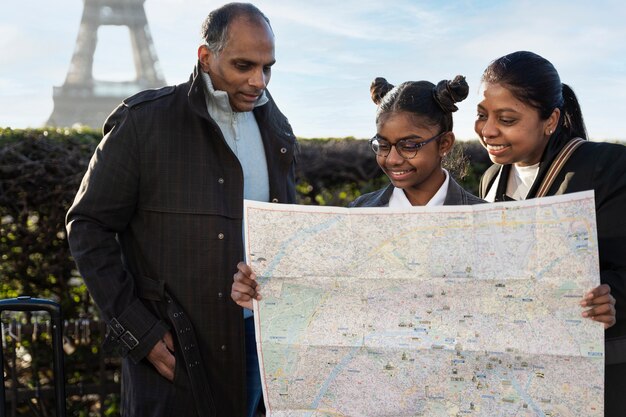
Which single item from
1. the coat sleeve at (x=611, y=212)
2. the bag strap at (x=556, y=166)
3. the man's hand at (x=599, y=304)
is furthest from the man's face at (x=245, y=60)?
the man's hand at (x=599, y=304)

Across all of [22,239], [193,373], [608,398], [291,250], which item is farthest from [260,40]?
[22,239]

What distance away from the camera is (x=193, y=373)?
296 centimetres

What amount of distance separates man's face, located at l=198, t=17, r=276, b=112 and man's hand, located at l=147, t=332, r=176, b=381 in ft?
3.47

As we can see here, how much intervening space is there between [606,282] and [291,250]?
3.20ft

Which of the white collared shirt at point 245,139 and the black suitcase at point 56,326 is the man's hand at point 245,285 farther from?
the white collared shirt at point 245,139

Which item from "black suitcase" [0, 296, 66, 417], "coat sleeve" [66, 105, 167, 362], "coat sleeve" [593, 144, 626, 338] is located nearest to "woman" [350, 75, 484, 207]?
"coat sleeve" [593, 144, 626, 338]

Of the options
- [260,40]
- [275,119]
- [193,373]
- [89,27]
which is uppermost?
[89,27]

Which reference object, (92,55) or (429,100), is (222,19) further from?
(92,55)

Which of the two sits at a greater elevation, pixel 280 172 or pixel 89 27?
pixel 89 27

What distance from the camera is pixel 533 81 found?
2.42 metres

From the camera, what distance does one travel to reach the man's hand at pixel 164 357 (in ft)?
9.72

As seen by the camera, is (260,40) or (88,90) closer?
(260,40)

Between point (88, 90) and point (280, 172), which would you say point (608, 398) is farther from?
point (88, 90)

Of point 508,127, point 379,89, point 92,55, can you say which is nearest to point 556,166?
point 508,127
